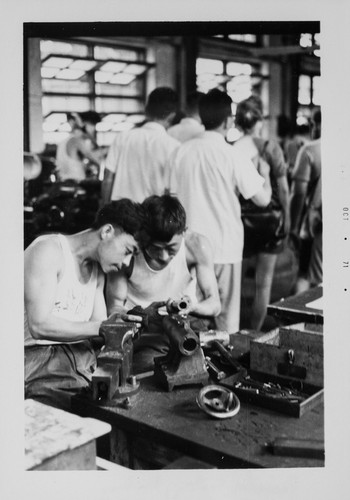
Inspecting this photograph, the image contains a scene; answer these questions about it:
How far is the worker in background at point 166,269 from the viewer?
1642mm

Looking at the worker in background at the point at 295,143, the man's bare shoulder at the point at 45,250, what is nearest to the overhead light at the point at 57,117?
the man's bare shoulder at the point at 45,250

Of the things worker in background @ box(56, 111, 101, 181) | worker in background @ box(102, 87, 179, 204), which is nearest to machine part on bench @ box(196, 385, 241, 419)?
worker in background @ box(102, 87, 179, 204)

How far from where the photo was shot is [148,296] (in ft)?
5.50

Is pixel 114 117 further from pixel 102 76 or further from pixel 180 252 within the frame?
pixel 180 252

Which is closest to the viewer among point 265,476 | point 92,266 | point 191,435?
point 191,435

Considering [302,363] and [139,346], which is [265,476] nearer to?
[302,363]

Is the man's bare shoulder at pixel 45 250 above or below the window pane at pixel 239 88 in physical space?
below

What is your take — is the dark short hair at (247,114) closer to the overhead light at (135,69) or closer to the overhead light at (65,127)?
the overhead light at (135,69)

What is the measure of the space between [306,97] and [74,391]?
1008 mm

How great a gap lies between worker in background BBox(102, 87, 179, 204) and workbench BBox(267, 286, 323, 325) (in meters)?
0.51

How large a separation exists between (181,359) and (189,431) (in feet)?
0.70

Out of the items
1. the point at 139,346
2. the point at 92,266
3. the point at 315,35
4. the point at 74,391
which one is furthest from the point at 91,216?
the point at 315,35

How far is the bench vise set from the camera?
50.9 inches

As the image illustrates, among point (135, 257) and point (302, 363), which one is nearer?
point (302, 363)
